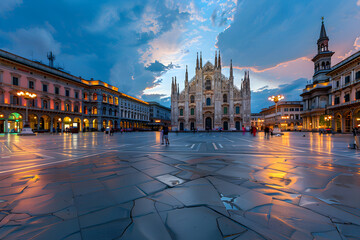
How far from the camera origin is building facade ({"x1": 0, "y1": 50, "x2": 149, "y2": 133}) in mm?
24500

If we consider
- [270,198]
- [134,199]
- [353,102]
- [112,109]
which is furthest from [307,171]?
[112,109]

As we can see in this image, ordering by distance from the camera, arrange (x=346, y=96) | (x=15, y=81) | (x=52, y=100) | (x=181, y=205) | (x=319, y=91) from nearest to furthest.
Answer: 1. (x=181, y=205)
2. (x=15, y=81)
3. (x=346, y=96)
4. (x=52, y=100)
5. (x=319, y=91)

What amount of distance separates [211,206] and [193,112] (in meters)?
42.1

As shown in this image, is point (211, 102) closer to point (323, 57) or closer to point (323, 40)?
point (323, 57)

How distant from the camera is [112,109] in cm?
4334

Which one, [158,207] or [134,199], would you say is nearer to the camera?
[158,207]

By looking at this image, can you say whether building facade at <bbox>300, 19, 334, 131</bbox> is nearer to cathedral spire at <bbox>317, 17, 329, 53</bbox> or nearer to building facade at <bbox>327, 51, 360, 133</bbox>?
cathedral spire at <bbox>317, 17, 329, 53</bbox>

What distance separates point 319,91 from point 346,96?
1309cm

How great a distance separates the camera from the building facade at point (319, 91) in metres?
37.5

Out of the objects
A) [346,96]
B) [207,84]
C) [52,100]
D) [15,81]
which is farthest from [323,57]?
[15,81]

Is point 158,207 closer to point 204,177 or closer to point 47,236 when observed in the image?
point 47,236

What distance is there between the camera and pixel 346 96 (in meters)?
27.1

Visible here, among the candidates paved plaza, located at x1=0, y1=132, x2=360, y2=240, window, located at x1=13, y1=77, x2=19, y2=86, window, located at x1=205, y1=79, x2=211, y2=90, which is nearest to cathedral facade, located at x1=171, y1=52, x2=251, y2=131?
window, located at x1=205, y1=79, x2=211, y2=90

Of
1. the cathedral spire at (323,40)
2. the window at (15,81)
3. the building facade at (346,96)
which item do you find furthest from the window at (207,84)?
the window at (15,81)
